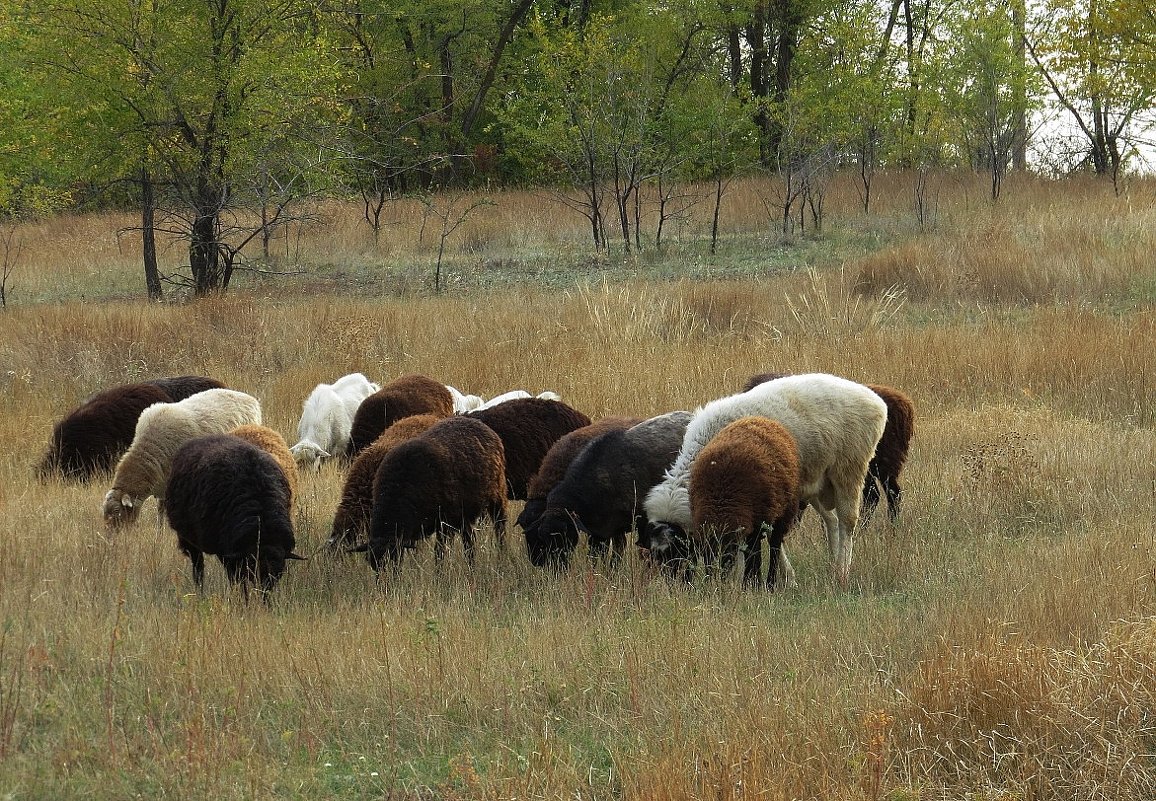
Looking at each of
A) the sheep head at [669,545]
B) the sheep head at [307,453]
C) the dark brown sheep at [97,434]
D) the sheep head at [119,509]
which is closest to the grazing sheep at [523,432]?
the sheep head at [669,545]

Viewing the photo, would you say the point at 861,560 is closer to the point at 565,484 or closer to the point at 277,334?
the point at 565,484

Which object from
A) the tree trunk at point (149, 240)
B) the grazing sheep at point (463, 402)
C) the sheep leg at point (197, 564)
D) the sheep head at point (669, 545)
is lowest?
the sheep leg at point (197, 564)

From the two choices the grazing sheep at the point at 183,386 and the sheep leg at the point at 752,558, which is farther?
the grazing sheep at the point at 183,386

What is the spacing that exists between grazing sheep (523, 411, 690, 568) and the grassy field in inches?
10.8

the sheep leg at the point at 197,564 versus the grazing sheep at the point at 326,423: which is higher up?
the grazing sheep at the point at 326,423

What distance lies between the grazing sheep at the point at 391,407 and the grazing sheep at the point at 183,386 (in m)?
1.54

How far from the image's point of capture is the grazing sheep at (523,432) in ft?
30.3

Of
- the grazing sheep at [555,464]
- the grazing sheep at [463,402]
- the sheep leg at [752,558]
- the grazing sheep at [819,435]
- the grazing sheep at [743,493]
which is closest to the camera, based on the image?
the grazing sheep at [743,493]

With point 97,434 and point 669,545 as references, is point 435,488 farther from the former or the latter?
point 97,434

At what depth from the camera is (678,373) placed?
13.3 metres

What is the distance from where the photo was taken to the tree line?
19.8 metres

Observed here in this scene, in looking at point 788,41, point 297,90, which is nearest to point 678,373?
point 297,90

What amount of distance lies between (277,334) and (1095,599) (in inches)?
→ 495

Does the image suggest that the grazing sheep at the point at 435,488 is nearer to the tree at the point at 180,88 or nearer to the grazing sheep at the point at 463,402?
the grazing sheep at the point at 463,402
